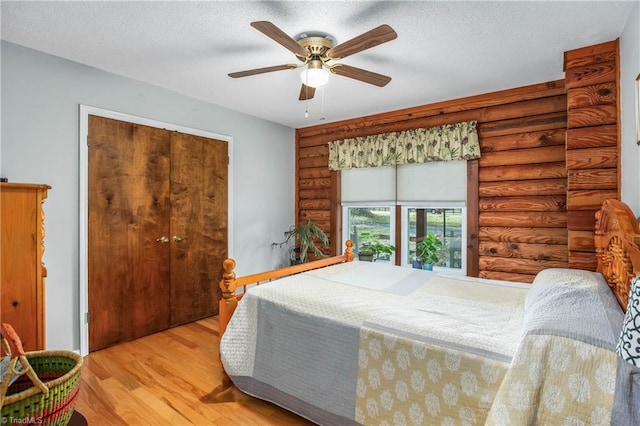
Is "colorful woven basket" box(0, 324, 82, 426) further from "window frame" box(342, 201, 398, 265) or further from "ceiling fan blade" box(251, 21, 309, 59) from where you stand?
"window frame" box(342, 201, 398, 265)

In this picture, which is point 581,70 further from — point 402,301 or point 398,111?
point 402,301

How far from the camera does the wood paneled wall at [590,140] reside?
7.23 ft

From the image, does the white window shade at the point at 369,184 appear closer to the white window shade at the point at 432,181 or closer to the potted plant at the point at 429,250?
the white window shade at the point at 432,181

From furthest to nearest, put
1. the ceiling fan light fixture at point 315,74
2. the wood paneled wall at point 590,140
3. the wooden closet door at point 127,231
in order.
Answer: the wooden closet door at point 127,231 < the wood paneled wall at point 590,140 < the ceiling fan light fixture at point 315,74

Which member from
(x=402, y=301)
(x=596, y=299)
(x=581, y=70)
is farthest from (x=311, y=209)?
(x=596, y=299)

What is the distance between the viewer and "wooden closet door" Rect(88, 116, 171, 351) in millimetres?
2691

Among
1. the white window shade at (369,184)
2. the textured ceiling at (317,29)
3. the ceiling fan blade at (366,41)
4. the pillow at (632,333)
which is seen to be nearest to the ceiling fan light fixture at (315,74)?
the ceiling fan blade at (366,41)

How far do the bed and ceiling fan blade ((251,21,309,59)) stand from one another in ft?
4.65

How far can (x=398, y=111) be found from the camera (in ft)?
12.4

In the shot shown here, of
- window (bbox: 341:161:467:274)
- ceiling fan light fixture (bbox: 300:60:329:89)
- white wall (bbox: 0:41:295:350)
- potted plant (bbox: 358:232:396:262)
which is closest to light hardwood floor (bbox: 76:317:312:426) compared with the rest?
white wall (bbox: 0:41:295:350)

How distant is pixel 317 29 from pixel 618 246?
207cm

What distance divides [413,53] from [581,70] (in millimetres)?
1214

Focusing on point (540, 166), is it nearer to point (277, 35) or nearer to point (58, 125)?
point (277, 35)

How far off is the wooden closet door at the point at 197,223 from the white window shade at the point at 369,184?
1.57 metres
